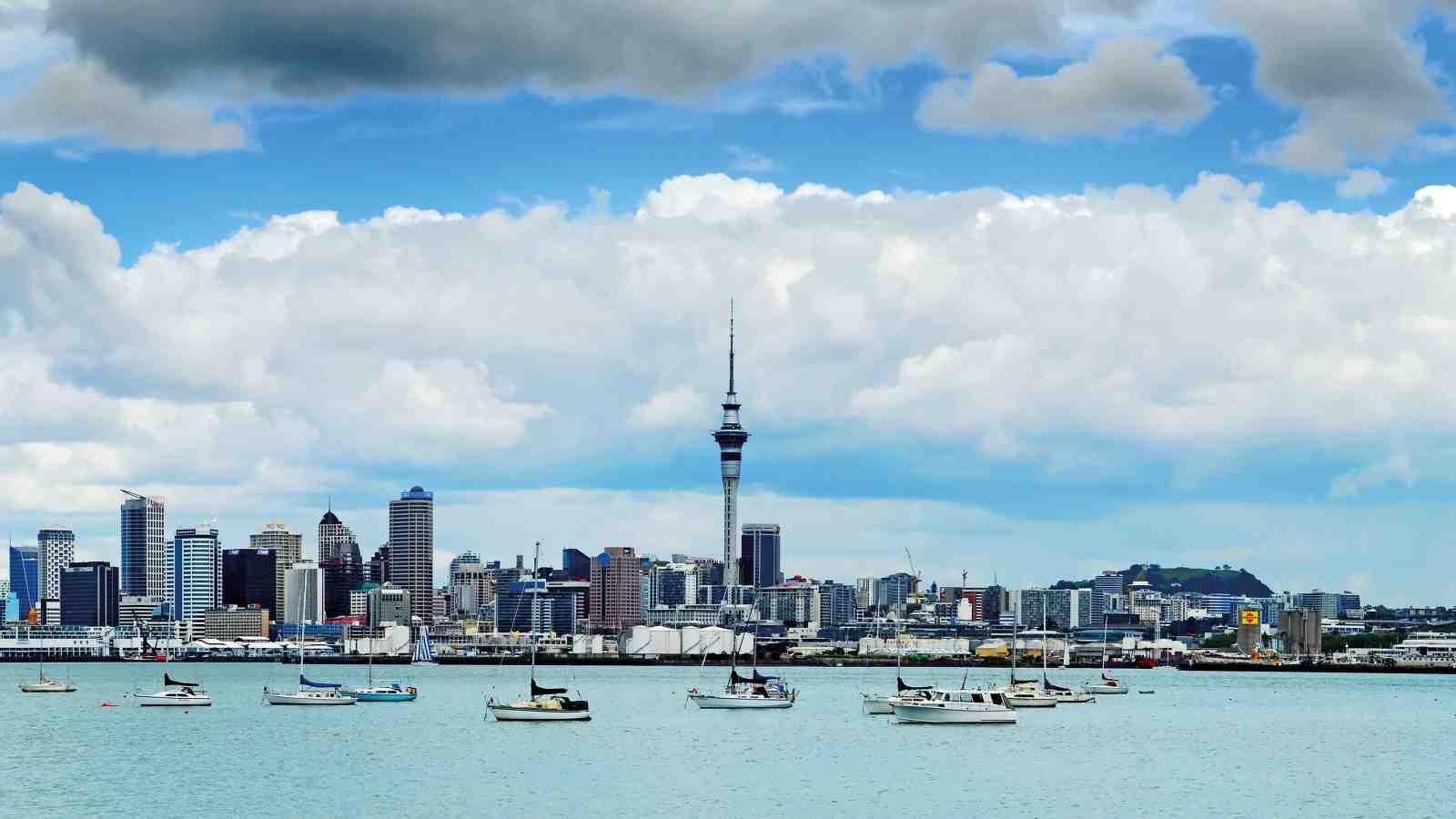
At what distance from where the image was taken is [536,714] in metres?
128

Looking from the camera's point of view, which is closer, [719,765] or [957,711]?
[719,765]

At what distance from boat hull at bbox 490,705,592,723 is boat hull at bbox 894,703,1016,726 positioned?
2071 cm

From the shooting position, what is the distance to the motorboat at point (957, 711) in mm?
125750

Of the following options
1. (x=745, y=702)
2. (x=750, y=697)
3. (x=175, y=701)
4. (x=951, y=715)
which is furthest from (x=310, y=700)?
(x=951, y=715)

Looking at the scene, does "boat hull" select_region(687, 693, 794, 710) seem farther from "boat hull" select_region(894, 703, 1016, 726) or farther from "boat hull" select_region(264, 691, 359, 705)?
"boat hull" select_region(264, 691, 359, 705)

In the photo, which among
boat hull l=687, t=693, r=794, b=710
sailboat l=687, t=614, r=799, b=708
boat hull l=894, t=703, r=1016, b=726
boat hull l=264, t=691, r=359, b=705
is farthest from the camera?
boat hull l=264, t=691, r=359, b=705

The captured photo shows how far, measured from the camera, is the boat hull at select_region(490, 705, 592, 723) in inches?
5025

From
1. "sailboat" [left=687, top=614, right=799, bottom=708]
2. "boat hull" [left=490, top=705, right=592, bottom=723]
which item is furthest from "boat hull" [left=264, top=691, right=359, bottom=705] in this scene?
"boat hull" [left=490, top=705, right=592, bottom=723]

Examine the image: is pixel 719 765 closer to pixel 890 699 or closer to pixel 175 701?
→ pixel 890 699

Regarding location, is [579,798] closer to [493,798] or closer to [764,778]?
[493,798]

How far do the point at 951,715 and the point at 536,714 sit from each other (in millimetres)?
26086

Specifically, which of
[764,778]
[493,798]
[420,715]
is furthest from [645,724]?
[493,798]

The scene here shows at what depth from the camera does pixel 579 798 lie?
8081 cm

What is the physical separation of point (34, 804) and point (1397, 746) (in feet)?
248
